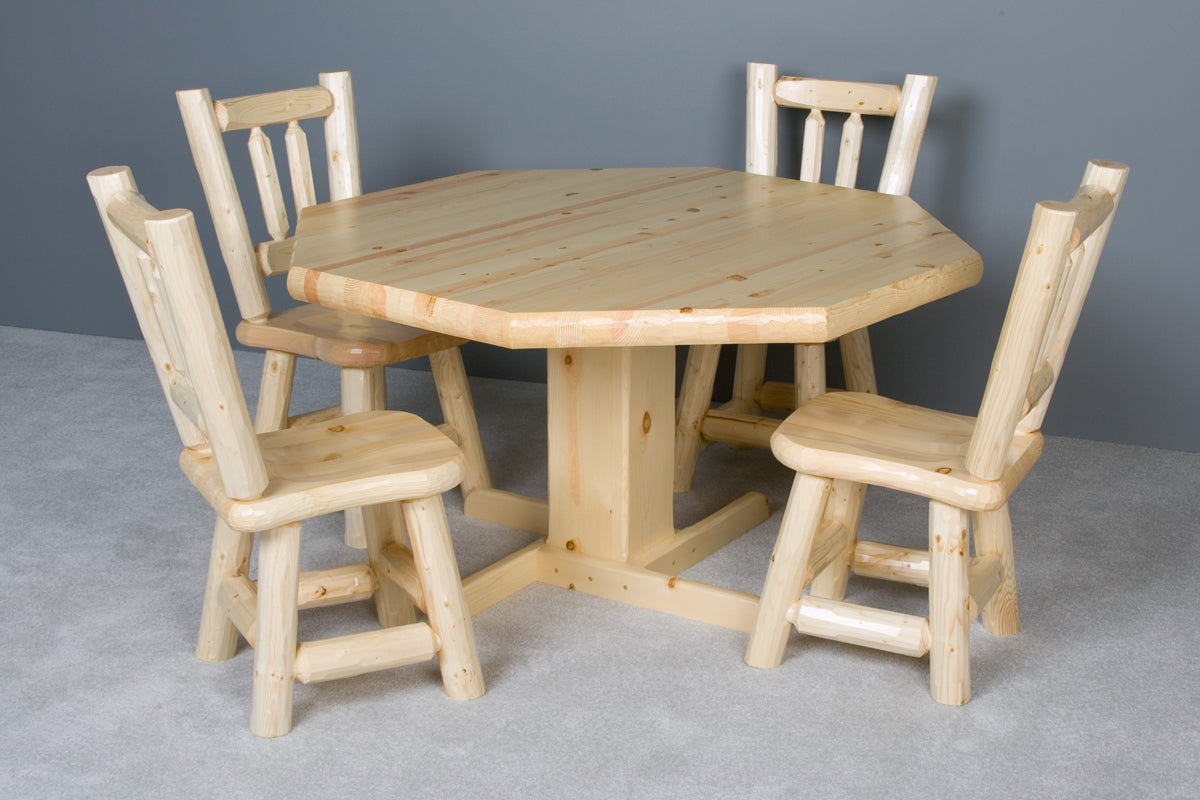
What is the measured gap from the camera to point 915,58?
3113mm

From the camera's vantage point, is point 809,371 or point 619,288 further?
point 809,371

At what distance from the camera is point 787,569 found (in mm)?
2062

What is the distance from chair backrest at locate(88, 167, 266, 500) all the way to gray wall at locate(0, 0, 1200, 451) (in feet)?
6.17

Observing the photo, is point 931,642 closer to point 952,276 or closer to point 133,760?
point 952,276

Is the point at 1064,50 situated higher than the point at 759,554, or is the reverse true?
the point at 1064,50

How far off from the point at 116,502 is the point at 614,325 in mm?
1600

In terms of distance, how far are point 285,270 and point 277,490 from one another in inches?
35.3

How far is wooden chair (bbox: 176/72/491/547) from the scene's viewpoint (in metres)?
2.44

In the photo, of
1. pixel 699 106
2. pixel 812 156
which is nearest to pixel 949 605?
pixel 812 156

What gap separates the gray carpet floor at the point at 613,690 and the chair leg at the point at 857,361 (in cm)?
29

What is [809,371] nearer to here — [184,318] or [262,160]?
[262,160]

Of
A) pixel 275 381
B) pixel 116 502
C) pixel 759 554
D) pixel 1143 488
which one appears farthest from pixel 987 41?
pixel 116 502

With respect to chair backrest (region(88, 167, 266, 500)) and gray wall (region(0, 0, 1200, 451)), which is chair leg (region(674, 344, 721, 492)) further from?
chair backrest (region(88, 167, 266, 500))

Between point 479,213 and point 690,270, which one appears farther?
point 479,213
